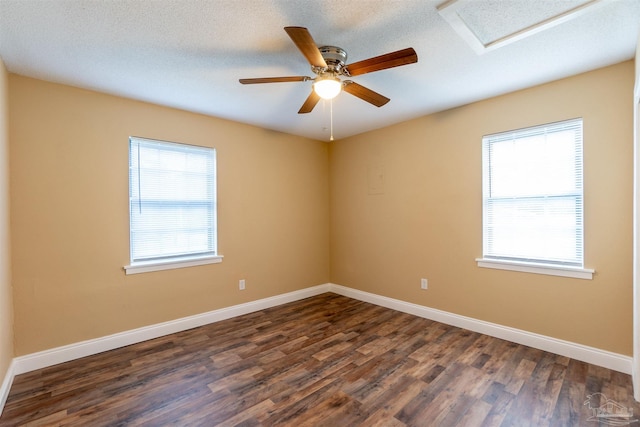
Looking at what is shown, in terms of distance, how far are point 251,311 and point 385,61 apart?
324 cm

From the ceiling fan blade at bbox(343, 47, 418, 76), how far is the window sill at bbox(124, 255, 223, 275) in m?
2.57

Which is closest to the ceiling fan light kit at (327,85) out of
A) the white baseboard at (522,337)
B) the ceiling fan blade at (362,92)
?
the ceiling fan blade at (362,92)

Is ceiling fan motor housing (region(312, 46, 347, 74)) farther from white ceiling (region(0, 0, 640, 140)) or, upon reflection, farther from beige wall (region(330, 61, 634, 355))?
beige wall (region(330, 61, 634, 355))

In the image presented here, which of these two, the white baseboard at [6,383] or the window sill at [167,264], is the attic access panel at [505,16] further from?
the white baseboard at [6,383]

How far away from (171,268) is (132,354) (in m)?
0.86

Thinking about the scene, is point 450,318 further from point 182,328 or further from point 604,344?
point 182,328

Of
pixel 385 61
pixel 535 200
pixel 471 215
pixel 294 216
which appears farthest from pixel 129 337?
pixel 535 200

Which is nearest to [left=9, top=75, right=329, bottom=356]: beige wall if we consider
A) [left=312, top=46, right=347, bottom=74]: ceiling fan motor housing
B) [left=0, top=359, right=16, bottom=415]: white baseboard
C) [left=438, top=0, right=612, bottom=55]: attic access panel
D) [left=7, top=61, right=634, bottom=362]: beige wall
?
[left=7, top=61, right=634, bottom=362]: beige wall

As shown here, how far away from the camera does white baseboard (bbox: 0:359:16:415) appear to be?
6.38ft

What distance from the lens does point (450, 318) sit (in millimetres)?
3256

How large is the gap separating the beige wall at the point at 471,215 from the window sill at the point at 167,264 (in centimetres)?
201

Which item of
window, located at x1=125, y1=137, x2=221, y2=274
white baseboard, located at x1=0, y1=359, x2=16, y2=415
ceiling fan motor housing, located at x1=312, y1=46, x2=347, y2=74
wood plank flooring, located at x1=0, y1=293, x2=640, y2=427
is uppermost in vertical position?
ceiling fan motor housing, located at x1=312, y1=46, x2=347, y2=74

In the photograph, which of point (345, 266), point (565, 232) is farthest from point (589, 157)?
point (345, 266)

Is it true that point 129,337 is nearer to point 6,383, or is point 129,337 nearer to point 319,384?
point 6,383
